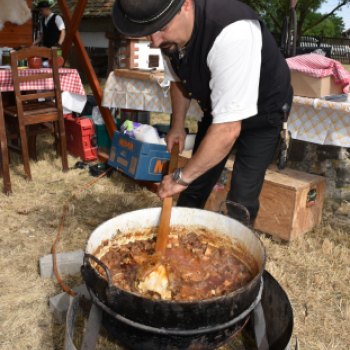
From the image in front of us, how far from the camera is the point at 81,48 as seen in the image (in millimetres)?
5398

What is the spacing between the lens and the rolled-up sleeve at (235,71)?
1683 mm

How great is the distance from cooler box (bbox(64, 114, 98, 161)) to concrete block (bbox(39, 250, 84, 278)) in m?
2.63

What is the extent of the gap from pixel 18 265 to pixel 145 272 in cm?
178

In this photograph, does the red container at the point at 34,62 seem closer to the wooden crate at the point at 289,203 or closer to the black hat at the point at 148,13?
the wooden crate at the point at 289,203

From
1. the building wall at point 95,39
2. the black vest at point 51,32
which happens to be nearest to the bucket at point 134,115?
the black vest at point 51,32

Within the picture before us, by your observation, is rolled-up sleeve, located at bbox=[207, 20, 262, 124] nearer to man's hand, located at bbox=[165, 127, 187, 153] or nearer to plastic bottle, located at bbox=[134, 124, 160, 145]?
man's hand, located at bbox=[165, 127, 187, 153]

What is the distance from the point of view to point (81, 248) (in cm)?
321

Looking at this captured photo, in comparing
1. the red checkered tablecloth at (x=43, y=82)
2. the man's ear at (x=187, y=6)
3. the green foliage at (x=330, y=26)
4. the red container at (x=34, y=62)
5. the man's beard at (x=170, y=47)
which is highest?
the green foliage at (x=330, y=26)

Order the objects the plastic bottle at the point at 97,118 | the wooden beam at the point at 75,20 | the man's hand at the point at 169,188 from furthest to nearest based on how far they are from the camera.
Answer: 1. the plastic bottle at the point at 97,118
2. the wooden beam at the point at 75,20
3. the man's hand at the point at 169,188

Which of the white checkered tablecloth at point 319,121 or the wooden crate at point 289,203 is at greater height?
the white checkered tablecloth at point 319,121

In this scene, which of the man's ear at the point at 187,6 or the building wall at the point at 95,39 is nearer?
the man's ear at the point at 187,6

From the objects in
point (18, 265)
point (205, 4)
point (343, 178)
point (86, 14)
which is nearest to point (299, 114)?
point (343, 178)

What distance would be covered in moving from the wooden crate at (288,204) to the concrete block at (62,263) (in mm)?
1686

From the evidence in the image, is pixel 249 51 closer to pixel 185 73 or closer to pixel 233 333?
pixel 185 73
